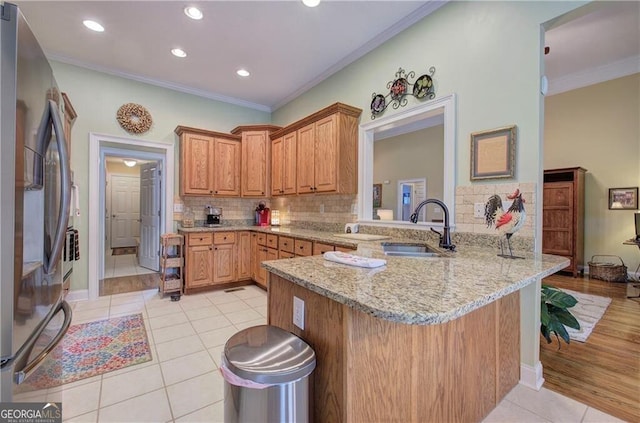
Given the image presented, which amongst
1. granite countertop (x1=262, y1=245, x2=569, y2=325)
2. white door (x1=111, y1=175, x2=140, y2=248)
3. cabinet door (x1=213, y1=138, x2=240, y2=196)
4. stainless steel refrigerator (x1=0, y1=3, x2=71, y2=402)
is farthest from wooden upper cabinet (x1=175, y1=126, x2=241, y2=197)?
white door (x1=111, y1=175, x2=140, y2=248)

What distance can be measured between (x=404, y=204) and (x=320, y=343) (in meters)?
6.50

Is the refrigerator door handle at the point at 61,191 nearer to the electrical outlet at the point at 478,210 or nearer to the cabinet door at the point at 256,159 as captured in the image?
the electrical outlet at the point at 478,210

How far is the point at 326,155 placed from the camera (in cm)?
340

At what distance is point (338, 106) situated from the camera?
3201mm

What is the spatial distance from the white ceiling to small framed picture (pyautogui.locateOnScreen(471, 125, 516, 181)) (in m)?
1.35

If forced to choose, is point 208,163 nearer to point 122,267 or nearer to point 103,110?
point 103,110

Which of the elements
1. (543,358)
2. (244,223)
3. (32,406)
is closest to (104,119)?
(244,223)

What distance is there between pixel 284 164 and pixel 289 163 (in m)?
0.13

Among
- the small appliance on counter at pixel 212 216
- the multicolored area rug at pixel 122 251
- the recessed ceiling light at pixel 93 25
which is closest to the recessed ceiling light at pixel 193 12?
the recessed ceiling light at pixel 93 25

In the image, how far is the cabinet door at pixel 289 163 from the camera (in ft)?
12.9

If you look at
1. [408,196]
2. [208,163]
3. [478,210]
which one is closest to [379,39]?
[478,210]

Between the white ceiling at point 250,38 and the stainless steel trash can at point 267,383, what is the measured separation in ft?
9.43

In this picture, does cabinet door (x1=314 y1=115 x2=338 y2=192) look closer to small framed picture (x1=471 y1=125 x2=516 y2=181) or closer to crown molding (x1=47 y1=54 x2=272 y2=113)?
small framed picture (x1=471 y1=125 x2=516 y2=181)

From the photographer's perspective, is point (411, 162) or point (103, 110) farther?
point (411, 162)
